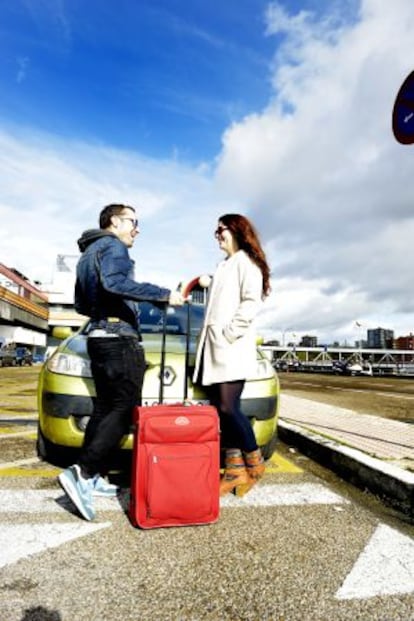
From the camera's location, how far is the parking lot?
1701 mm

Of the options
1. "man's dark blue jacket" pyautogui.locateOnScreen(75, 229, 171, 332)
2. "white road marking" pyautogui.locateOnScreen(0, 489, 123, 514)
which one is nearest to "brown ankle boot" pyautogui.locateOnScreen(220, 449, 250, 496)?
"white road marking" pyautogui.locateOnScreen(0, 489, 123, 514)

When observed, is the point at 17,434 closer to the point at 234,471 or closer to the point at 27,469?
the point at 27,469

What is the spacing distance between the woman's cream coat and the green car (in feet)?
0.75

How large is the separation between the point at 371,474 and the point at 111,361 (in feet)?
6.53

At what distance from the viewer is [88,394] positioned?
312 cm

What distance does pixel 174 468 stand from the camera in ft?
8.13

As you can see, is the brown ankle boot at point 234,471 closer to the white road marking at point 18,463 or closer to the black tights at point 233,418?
the black tights at point 233,418

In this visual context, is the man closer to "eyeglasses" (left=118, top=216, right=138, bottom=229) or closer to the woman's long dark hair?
"eyeglasses" (left=118, top=216, right=138, bottom=229)

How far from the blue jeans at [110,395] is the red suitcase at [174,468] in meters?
0.24

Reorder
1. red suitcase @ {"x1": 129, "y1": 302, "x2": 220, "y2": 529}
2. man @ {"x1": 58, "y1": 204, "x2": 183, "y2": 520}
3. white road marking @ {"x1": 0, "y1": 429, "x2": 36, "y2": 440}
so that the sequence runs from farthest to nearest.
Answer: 1. white road marking @ {"x1": 0, "y1": 429, "x2": 36, "y2": 440}
2. man @ {"x1": 58, "y1": 204, "x2": 183, "y2": 520}
3. red suitcase @ {"x1": 129, "y1": 302, "x2": 220, "y2": 529}

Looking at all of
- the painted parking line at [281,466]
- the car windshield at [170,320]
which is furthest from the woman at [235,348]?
the car windshield at [170,320]

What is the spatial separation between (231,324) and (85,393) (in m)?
1.06

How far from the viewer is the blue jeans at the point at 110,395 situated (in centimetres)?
271

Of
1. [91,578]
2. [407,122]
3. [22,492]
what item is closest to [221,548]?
[91,578]
